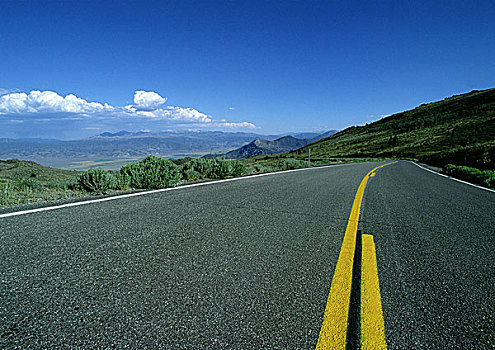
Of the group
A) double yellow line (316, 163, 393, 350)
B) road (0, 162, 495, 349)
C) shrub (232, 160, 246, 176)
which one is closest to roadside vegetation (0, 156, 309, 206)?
shrub (232, 160, 246, 176)

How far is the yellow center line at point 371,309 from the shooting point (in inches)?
51.6

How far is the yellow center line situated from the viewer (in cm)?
131

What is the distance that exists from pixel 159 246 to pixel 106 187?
4.15m

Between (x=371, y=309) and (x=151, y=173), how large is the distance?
254 inches

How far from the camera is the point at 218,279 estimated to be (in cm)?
189

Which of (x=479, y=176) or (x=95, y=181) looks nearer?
(x=95, y=181)

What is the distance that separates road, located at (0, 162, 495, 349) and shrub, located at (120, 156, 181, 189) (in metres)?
2.78

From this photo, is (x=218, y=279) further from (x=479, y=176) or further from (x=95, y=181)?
(x=479, y=176)

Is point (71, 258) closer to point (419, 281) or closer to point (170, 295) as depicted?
point (170, 295)

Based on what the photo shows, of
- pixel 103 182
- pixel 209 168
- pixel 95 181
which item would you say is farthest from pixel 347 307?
pixel 209 168

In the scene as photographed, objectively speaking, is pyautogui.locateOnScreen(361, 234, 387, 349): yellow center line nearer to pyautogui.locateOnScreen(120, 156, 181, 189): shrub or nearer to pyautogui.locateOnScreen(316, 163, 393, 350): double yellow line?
pyautogui.locateOnScreen(316, 163, 393, 350): double yellow line

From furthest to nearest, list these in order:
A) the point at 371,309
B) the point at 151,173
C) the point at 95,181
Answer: the point at 151,173
the point at 95,181
the point at 371,309

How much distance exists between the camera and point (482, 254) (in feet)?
8.40

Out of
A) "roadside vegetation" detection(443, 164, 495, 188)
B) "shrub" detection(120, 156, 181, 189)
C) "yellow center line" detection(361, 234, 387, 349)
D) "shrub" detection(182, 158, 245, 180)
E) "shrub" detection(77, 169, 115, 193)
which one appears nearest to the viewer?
"yellow center line" detection(361, 234, 387, 349)
